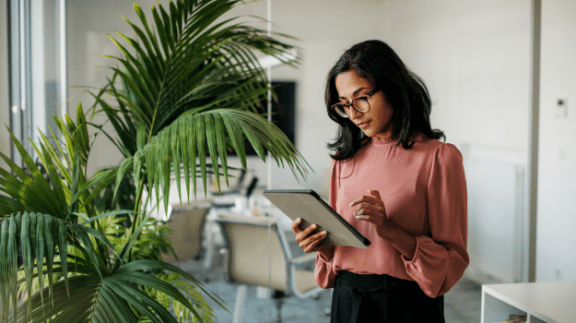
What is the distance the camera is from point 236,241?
2.65 m

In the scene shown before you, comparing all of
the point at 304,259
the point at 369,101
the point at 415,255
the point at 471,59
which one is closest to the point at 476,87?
the point at 471,59

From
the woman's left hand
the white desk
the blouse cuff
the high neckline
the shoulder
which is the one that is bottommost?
the white desk

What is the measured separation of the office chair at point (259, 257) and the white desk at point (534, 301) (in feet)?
3.67

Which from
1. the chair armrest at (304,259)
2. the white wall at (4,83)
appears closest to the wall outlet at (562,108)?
the chair armrest at (304,259)

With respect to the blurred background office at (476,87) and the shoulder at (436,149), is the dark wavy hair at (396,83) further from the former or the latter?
the blurred background office at (476,87)

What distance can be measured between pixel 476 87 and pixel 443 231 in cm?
208

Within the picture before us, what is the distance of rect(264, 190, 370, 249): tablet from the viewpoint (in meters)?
0.97

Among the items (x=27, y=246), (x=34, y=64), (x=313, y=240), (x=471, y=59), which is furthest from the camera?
(x=471, y=59)

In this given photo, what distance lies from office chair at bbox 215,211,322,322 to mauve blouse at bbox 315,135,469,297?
1.50m

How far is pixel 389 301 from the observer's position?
1099 mm

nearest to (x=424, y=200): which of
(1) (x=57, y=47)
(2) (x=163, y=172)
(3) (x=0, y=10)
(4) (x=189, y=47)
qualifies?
(2) (x=163, y=172)

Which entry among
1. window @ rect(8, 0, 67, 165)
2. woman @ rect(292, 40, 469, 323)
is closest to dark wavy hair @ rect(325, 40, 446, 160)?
woman @ rect(292, 40, 469, 323)

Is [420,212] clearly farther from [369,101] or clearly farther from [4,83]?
[4,83]

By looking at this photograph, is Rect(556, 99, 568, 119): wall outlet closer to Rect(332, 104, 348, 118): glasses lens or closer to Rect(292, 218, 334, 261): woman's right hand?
Rect(332, 104, 348, 118): glasses lens
